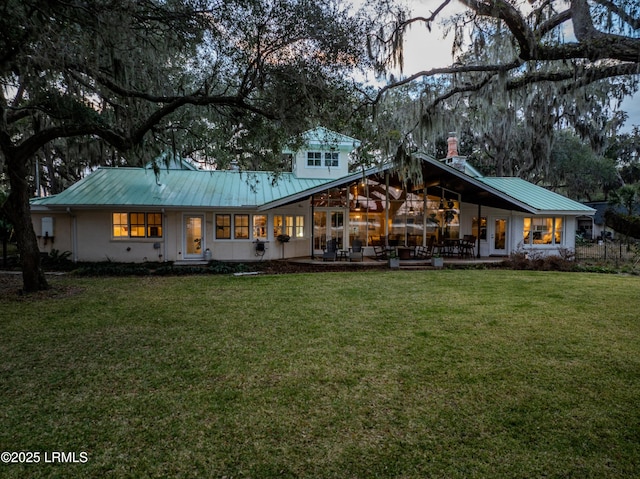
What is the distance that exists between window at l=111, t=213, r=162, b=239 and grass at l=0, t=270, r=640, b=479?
23.4 feet

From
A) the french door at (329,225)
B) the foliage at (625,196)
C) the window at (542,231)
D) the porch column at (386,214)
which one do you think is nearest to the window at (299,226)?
the french door at (329,225)

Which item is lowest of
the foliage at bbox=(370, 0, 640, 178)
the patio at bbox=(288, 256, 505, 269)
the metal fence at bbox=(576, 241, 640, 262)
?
the patio at bbox=(288, 256, 505, 269)

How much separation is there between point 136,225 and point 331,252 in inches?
329

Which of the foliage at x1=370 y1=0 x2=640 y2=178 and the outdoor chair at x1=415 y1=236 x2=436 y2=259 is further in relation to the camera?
the outdoor chair at x1=415 y1=236 x2=436 y2=259

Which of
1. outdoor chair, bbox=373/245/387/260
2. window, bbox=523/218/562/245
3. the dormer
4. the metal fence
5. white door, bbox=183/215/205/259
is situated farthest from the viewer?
the dormer

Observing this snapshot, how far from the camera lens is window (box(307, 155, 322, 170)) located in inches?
704

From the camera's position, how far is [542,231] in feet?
54.1

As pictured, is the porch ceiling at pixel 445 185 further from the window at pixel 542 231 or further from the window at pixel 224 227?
the window at pixel 224 227

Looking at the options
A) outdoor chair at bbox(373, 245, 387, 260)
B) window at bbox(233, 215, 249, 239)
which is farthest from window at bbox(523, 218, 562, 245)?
window at bbox(233, 215, 249, 239)

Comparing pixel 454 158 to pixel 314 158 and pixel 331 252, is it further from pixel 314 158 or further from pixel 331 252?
pixel 331 252

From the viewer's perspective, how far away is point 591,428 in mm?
3287

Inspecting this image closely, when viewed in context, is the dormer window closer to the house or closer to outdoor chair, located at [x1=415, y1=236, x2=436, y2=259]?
the house

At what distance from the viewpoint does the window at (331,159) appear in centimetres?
1794

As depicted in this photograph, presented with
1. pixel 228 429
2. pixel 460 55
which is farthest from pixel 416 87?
pixel 228 429
